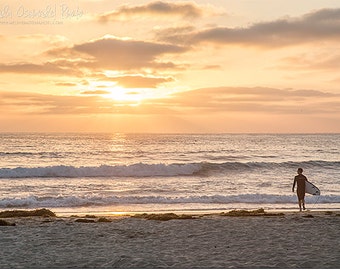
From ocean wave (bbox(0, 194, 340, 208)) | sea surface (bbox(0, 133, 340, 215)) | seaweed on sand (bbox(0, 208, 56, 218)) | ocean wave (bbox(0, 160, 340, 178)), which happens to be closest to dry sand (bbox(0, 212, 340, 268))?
seaweed on sand (bbox(0, 208, 56, 218))

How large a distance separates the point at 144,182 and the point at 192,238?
26.6 meters

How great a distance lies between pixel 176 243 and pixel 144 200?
A: 15092 mm

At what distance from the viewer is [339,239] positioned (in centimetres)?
1387

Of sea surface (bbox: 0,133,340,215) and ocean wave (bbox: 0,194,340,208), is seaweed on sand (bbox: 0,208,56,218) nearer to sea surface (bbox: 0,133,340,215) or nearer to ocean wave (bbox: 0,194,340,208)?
sea surface (bbox: 0,133,340,215)

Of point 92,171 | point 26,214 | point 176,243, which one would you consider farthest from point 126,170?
point 176,243

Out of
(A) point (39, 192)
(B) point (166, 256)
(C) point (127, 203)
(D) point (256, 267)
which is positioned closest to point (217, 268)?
(D) point (256, 267)

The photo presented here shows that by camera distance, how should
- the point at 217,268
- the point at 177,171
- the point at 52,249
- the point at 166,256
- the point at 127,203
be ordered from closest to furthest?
the point at 217,268, the point at 166,256, the point at 52,249, the point at 127,203, the point at 177,171

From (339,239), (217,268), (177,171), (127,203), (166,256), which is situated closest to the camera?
(217,268)

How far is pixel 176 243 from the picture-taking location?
13711 mm

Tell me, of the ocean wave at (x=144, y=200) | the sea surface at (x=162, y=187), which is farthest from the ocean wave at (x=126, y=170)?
the ocean wave at (x=144, y=200)

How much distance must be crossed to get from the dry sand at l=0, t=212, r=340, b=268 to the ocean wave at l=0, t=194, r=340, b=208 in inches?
336

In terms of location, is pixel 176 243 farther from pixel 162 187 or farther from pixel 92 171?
pixel 92 171

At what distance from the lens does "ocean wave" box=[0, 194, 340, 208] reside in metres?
26.9

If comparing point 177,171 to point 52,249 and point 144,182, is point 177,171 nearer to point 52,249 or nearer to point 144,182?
point 144,182
